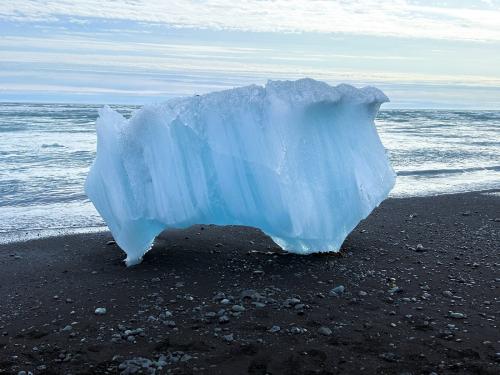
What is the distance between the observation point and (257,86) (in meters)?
6.28

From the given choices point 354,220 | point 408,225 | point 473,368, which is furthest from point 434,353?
point 408,225

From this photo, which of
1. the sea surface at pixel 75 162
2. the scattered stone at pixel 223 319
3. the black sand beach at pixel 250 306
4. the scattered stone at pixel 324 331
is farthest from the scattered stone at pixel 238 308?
the sea surface at pixel 75 162

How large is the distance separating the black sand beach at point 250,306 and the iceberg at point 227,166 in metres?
0.45

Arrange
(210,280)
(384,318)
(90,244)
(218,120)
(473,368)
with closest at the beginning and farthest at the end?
1. (473,368)
2. (384,318)
3. (210,280)
4. (218,120)
5. (90,244)

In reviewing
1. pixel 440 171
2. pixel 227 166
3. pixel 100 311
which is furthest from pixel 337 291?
pixel 440 171

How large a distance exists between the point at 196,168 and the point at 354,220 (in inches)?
70.4

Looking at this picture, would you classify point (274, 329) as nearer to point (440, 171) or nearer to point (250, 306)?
point (250, 306)

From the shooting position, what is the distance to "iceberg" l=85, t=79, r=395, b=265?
621cm

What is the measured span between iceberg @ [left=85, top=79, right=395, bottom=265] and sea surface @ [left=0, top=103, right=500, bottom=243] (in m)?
2.15

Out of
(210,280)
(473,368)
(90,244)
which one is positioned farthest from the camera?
(90,244)

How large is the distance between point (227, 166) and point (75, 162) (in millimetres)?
8507

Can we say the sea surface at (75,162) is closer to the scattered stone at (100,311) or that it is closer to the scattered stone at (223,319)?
the scattered stone at (100,311)

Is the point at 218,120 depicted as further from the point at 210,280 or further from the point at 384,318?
the point at 384,318

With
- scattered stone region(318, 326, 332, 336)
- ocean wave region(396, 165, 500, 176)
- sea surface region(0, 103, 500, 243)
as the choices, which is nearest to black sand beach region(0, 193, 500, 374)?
scattered stone region(318, 326, 332, 336)
